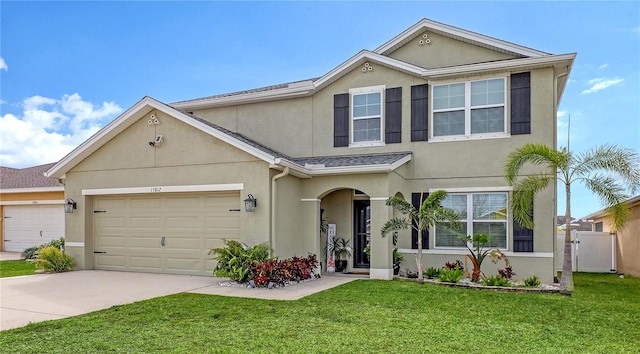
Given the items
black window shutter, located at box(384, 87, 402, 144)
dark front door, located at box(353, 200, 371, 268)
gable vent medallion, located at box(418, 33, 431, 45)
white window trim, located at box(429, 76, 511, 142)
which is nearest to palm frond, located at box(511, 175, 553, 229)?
white window trim, located at box(429, 76, 511, 142)

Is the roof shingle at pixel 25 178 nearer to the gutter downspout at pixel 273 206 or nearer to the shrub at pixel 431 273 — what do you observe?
the gutter downspout at pixel 273 206

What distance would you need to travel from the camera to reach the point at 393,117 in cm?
1307

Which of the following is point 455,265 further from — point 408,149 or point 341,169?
point 341,169

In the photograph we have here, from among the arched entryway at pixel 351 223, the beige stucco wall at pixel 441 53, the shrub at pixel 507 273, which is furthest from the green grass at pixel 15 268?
the shrub at pixel 507 273

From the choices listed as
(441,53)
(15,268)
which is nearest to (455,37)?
(441,53)

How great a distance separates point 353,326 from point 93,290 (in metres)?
6.34

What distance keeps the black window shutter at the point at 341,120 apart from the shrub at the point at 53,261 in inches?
342

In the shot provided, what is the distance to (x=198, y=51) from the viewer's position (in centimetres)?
1673

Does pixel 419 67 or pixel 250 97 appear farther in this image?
pixel 250 97

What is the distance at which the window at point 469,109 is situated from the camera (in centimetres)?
1210

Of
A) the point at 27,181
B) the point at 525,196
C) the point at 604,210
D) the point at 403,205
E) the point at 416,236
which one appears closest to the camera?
the point at 525,196

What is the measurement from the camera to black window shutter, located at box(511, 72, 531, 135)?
11.8m

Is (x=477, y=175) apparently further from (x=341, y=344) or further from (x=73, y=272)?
(x=73, y=272)

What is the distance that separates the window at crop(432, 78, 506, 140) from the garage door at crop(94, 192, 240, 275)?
6.08m
